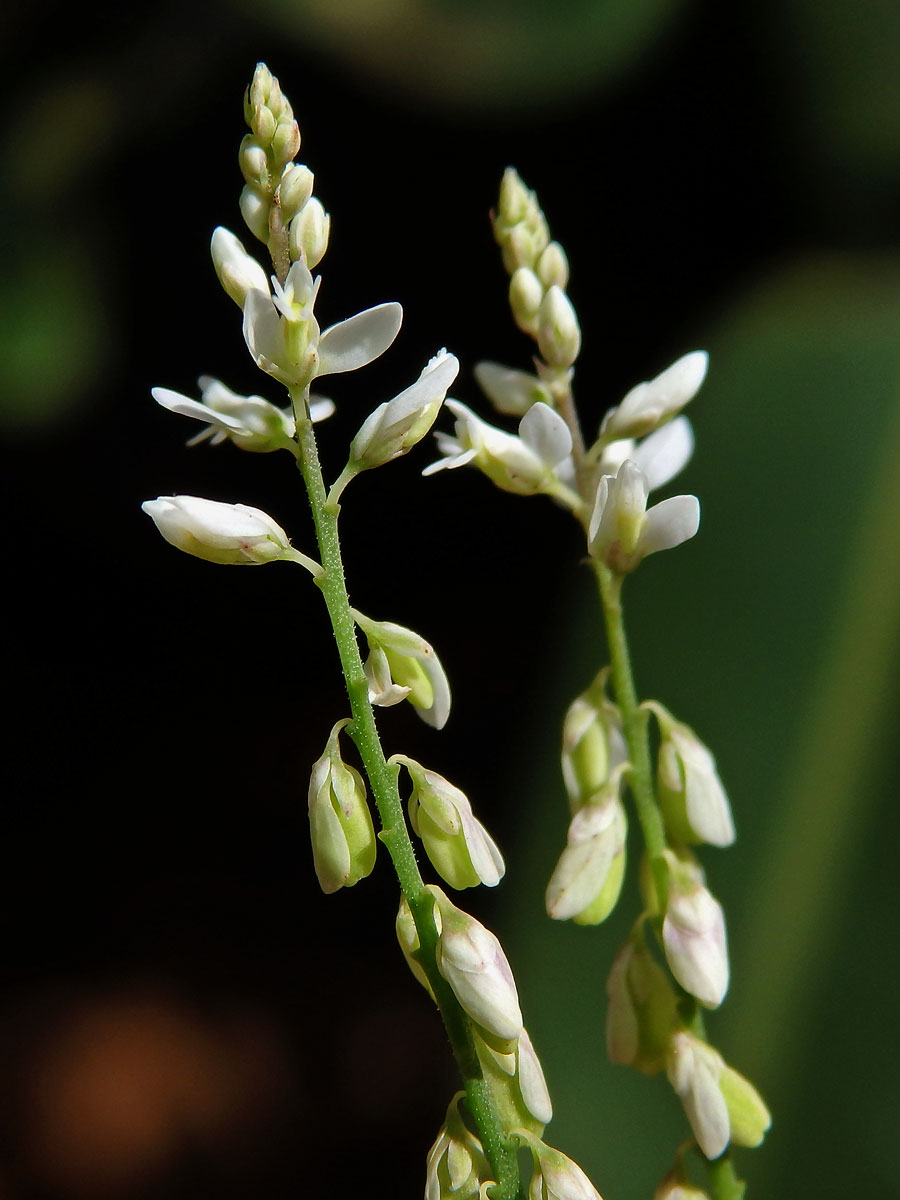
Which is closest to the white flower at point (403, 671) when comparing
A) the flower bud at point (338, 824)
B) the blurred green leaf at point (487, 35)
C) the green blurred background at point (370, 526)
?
the flower bud at point (338, 824)

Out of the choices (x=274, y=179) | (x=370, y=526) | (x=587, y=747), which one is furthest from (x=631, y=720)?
(x=370, y=526)

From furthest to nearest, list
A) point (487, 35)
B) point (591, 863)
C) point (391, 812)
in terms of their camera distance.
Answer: point (487, 35), point (591, 863), point (391, 812)

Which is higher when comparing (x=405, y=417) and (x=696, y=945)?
(x=405, y=417)

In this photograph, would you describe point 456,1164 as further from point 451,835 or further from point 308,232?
point 308,232

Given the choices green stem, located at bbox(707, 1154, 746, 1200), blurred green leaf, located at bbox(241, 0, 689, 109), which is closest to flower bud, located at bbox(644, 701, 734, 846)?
green stem, located at bbox(707, 1154, 746, 1200)

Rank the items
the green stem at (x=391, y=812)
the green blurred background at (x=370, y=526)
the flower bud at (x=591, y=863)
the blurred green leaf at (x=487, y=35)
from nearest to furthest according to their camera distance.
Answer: the green stem at (x=391, y=812)
the flower bud at (x=591, y=863)
the green blurred background at (x=370, y=526)
the blurred green leaf at (x=487, y=35)

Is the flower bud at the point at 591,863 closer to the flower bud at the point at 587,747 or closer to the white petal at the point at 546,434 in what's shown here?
the flower bud at the point at 587,747

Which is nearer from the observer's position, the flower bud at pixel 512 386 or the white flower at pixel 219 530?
the white flower at pixel 219 530
